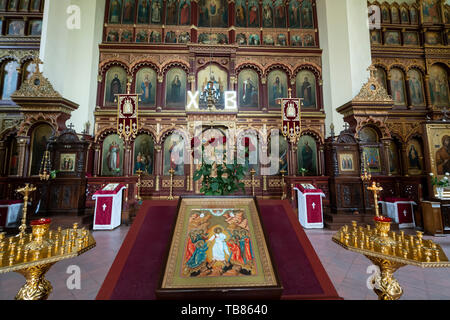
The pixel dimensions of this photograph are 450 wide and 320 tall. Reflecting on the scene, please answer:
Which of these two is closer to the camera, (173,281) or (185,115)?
(173,281)

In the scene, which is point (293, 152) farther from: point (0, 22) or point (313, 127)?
point (0, 22)

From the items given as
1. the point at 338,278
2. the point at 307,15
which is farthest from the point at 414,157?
the point at 338,278

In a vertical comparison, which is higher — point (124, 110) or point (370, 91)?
point (370, 91)

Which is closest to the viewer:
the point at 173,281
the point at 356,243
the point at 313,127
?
the point at 173,281

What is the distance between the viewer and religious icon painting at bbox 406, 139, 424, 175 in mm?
9914

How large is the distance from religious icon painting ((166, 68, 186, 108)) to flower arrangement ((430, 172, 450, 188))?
969 cm

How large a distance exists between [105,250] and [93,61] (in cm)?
938

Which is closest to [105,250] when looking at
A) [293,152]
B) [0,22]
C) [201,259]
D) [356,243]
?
[201,259]

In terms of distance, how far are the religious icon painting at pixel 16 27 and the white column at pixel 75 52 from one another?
10.1 feet

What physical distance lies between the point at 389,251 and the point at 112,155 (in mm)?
10500

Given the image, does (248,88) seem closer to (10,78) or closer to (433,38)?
(433,38)

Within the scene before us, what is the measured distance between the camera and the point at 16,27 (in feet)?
33.0

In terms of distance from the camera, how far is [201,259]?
134 cm
